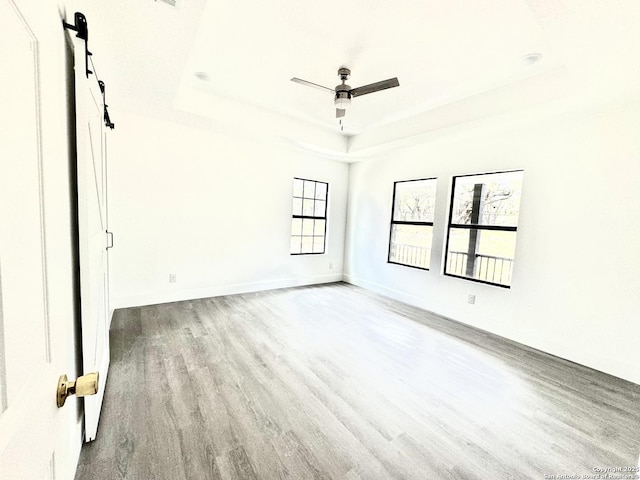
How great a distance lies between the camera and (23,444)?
46cm

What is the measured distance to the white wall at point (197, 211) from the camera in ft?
11.8

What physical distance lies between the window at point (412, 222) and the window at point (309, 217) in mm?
1430

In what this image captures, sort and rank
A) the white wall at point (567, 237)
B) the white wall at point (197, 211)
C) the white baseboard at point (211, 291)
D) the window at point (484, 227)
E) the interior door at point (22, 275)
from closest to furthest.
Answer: the interior door at point (22, 275) < the white wall at point (567, 237) < the window at point (484, 227) < the white wall at point (197, 211) < the white baseboard at point (211, 291)

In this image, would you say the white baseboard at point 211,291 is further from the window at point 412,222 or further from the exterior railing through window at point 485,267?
the exterior railing through window at point 485,267

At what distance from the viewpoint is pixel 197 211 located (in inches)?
162

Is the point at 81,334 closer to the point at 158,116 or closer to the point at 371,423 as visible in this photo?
the point at 371,423

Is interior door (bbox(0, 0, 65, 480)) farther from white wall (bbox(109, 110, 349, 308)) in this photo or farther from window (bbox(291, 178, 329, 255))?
window (bbox(291, 178, 329, 255))

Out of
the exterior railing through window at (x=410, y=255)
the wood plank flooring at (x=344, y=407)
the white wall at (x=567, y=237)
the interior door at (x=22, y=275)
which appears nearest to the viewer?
the interior door at (x=22, y=275)

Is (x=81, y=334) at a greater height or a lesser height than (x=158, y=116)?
lesser

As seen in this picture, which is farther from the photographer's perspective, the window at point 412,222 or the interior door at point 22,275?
the window at point 412,222

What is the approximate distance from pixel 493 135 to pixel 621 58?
5.20 feet

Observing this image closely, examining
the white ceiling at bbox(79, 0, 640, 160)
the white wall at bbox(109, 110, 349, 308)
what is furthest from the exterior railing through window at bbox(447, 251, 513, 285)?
the white wall at bbox(109, 110, 349, 308)

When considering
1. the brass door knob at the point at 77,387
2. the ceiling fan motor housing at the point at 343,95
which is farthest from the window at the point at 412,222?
the brass door knob at the point at 77,387

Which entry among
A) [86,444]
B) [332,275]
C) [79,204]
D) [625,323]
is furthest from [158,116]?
[625,323]
